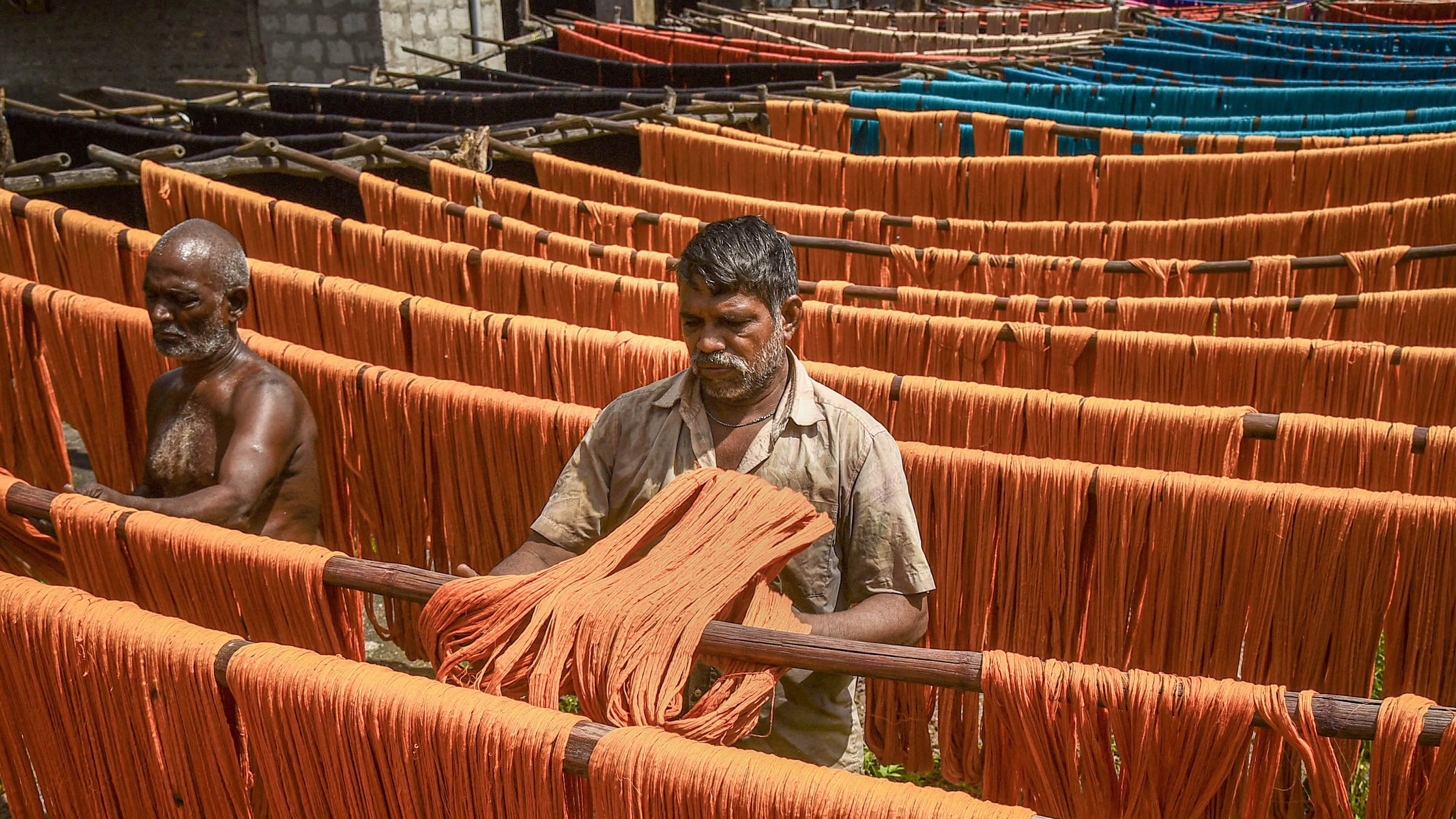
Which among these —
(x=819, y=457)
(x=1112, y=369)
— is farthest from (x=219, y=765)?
(x=1112, y=369)

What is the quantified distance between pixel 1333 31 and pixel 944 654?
1876 cm

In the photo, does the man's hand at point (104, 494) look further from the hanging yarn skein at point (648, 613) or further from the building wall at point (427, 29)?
the building wall at point (427, 29)

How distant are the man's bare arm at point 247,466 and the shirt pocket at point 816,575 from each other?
1.65 m

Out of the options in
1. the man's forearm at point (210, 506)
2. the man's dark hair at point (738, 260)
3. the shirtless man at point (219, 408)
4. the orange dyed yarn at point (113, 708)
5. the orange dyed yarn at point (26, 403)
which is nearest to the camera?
the orange dyed yarn at point (113, 708)

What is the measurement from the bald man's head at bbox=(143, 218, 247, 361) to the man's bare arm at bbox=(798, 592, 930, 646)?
213 cm

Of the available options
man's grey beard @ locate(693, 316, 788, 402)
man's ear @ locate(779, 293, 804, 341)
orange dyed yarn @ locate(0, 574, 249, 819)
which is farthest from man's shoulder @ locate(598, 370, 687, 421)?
orange dyed yarn @ locate(0, 574, 249, 819)

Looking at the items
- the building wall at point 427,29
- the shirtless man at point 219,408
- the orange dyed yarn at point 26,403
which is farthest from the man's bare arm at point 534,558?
the building wall at point 427,29

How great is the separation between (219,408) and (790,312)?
1941mm

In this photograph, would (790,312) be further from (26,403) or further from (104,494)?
(26,403)

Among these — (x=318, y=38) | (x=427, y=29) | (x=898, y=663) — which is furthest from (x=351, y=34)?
(x=898, y=663)

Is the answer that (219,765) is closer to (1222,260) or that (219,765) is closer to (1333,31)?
(1222,260)

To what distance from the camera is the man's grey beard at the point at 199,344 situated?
3385 millimetres

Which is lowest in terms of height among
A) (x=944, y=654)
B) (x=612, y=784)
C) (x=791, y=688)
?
(x=791, y=688)

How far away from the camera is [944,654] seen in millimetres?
1818
